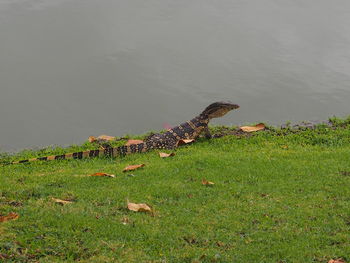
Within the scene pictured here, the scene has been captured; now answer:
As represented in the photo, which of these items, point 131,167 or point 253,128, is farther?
point 253,128

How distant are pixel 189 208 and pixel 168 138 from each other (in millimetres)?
3485

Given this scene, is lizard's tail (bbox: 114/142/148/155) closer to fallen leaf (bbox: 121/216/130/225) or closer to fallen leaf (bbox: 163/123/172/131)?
fallen leaf (bbox: 163/123/172/131)

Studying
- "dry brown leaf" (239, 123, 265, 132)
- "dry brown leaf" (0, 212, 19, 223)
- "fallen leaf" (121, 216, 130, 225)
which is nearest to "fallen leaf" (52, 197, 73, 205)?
"dry brown leaf" (0, 212, 19, 223)

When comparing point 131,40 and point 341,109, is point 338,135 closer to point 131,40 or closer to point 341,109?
point 341,109

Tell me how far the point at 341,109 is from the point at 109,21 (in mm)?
8844

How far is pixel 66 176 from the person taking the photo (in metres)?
7.30

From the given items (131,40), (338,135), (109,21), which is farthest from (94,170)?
(109,21)

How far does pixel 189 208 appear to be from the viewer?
596 cm

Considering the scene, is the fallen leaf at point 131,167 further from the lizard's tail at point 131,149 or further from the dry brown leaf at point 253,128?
the dry brown leaf at point 253,128

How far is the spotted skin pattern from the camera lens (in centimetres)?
877

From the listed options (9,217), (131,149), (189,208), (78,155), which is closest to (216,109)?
(131,149)

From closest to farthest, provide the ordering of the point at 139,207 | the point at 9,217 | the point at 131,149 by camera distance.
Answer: the point at 9,217 → the point at 139,207 → the point at 131,149

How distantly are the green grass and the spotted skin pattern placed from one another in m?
0.19

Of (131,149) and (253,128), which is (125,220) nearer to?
(131,149)
